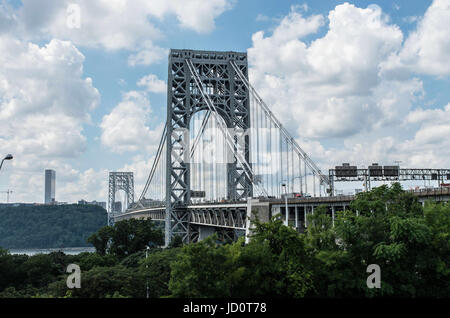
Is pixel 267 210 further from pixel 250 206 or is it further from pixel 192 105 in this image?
pixel 192 105

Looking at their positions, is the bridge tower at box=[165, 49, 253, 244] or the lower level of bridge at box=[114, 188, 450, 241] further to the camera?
the bridge tower at box=[165, 49, 253, 244]

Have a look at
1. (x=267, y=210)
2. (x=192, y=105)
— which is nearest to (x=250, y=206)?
(x=267, y=210)

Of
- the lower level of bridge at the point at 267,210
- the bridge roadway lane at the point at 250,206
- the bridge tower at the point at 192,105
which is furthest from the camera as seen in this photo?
the bridge tower at the point at 192,105

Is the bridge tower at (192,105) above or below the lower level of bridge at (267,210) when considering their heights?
above

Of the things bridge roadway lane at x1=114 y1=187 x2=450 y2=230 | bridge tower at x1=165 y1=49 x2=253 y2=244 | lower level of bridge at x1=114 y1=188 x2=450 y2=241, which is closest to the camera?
bridge roadway lane at x1=114 y1=187 x2=450 y2=230

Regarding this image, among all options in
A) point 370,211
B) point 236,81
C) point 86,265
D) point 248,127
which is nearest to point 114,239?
point 86,265

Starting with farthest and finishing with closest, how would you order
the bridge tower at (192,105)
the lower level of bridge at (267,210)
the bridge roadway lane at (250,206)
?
the bridge tower at (192,105)
the lower level of bridge at (267,210)
the bridge roadway lane at (250,206)

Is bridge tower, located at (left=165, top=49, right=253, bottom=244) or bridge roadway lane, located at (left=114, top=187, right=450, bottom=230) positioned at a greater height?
bridge tower, located at (left=165, top=49, right=253, bottom=244)

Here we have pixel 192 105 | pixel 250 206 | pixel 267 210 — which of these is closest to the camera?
pixel 267 210

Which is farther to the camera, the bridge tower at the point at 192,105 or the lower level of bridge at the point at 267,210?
the bridge tower at the point at 192,105
